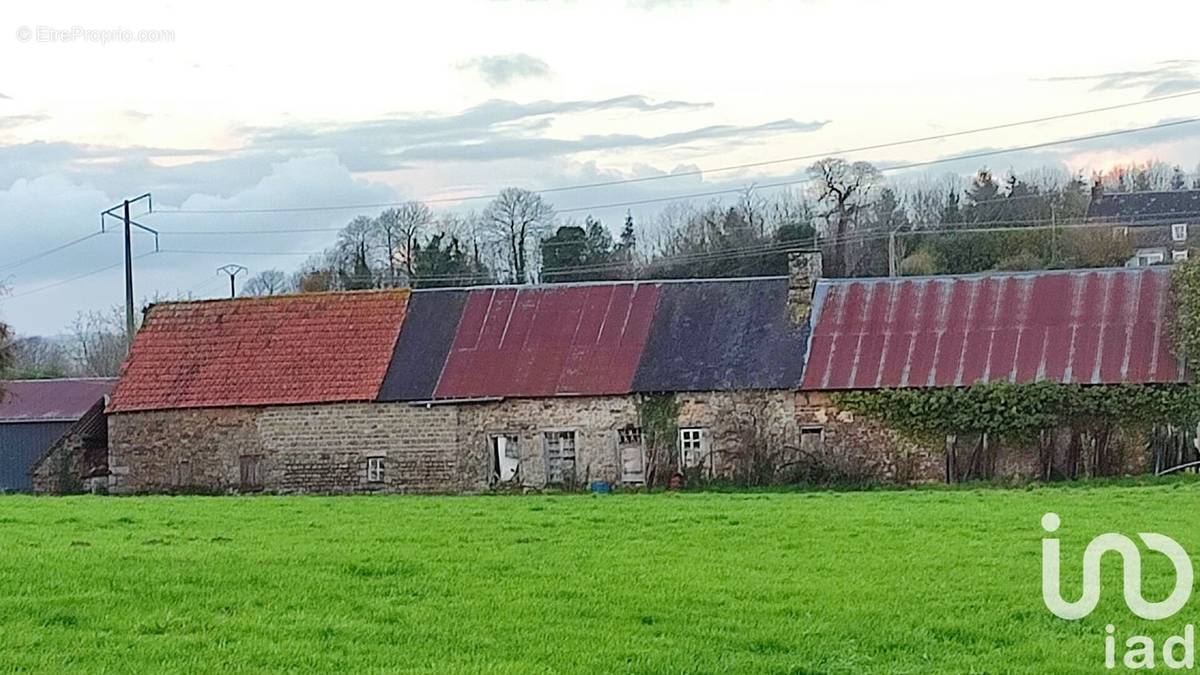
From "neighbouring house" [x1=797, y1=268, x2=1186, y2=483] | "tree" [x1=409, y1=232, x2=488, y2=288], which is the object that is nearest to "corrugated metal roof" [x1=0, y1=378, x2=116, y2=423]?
"tree" [x1=409, y1=232, x2=488, y2=288]

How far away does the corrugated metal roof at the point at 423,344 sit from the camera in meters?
38.5

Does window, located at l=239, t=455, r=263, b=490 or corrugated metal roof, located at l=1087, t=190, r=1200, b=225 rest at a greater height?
corrugated metal roof, located at l=1087, t=190, r=1200, b=225

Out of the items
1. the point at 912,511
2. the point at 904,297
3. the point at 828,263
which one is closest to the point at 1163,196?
the point at 828,263

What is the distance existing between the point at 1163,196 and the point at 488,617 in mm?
80698

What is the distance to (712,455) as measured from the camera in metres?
36.4

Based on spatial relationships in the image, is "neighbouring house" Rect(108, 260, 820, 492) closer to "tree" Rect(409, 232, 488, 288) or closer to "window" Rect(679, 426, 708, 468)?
"window" Rect(679, 426, 708, 468)

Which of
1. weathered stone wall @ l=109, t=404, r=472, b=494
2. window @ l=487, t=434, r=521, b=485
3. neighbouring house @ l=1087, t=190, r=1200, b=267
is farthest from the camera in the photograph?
neighbouring house @ l=1087, t=190, r=1200, b=267

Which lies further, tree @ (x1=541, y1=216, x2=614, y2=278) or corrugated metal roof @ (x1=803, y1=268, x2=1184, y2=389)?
tree @ (x1=541, y1=216, x2=614, y2=278)

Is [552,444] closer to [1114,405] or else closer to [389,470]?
[389,470]

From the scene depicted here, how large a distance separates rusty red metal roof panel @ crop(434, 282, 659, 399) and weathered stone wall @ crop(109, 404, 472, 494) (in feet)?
4.26

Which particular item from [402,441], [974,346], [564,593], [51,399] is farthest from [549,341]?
[51,399]

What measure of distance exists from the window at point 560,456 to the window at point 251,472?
7052mm

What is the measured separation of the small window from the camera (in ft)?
121

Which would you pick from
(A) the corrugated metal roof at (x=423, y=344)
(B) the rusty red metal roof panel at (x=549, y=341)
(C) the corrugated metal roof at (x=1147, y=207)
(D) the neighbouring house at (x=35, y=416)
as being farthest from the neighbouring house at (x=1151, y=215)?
(D) the neighbouring house at (x=35, y=416)
